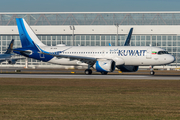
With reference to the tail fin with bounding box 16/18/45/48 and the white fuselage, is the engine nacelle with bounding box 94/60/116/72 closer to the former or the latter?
the white fuselage

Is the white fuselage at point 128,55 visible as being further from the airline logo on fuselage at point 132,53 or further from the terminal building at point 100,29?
the terminal building at point 100,29

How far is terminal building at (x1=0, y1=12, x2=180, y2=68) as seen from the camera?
91.8 meters

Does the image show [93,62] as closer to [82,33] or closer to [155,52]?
[155,52]

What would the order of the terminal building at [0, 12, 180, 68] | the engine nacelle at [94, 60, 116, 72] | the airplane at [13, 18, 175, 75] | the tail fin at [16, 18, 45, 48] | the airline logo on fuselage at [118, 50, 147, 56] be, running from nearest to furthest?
the engine nacelle at [94, 60, 116, 72] < the airplane at [13, 18, 175, 75] < the airline logo on fuselage at [118, 50, 147, 56] < the tail fin at [16, 18, 45, 48] < the terminal building at [0, 12, 180, 68]

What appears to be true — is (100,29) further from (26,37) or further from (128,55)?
(128,55)

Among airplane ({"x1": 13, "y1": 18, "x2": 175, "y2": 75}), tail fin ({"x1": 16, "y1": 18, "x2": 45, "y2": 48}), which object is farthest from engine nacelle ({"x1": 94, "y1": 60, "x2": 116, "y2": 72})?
tail fin ({"x1": 16, "y1": 18, "x2": 45, "y2": 48})

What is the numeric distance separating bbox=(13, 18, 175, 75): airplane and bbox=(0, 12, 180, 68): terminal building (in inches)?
1423

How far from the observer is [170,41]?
92.7 m

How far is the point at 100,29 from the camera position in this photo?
92.4 metres

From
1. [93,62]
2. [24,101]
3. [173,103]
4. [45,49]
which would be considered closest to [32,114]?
[24,101]

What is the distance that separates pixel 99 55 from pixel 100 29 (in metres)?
41.2

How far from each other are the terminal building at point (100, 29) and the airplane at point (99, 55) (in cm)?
3615

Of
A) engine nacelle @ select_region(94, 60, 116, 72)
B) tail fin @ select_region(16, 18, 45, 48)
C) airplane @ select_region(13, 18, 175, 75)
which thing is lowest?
engine nacelle @ select_region(94, 60, 116, 72)

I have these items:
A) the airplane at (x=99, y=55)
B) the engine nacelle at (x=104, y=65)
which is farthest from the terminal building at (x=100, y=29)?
the engine nacelle at (x=104, y=65)
